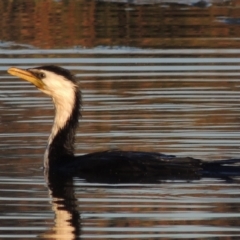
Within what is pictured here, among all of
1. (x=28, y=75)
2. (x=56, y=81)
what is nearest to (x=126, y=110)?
(x=28, y=75)

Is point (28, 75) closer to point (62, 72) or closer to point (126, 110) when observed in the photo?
point (62, 72)

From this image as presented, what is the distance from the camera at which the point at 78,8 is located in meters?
25.7

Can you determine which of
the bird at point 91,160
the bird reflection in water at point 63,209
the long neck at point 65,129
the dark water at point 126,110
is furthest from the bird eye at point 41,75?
the bird reflection in water at point 63,209

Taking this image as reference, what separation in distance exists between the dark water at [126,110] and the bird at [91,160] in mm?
253

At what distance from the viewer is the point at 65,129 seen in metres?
13.1

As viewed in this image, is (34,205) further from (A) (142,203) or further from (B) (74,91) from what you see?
(B) (74,91)

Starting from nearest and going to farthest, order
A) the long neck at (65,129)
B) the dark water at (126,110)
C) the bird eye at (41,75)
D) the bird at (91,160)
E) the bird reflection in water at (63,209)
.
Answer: the bird reflection in water at (63,209) → the dark water at (126,110) → the bird at (91,160) → the long neck at (65,129) → the bird eye at (41,75)

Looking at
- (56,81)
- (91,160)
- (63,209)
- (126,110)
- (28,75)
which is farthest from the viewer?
(126,110)

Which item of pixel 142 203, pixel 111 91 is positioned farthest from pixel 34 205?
pixel 111 91

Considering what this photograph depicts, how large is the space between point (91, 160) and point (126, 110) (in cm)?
311

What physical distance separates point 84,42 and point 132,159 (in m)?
9.16

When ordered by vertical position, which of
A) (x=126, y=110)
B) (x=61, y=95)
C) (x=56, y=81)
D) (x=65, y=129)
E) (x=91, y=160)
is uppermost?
(x=56, y=81)

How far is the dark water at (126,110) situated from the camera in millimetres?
10523

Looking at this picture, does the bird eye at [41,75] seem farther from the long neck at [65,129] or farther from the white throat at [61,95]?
the long neck at [65,129]
